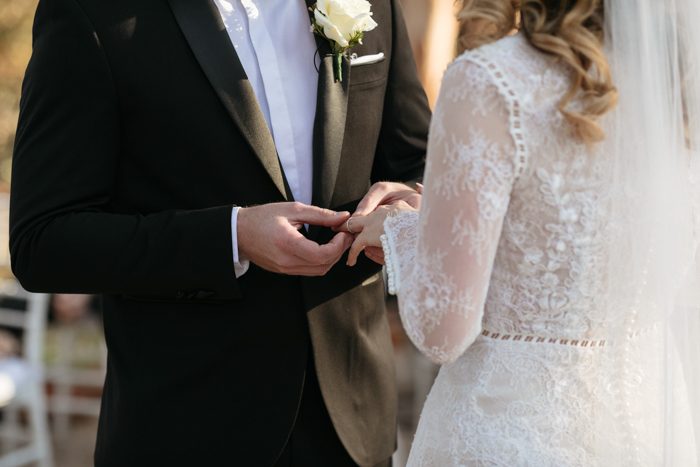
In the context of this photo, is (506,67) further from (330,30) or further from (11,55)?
(11,55)

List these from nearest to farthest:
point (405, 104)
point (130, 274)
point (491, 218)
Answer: point (491, 218), point (130, 274), point (405, 104)

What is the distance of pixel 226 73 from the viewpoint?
2121 mm

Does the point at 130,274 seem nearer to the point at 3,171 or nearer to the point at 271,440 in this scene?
the point at 271,440

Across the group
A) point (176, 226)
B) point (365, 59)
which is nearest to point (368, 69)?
point (365, 59)

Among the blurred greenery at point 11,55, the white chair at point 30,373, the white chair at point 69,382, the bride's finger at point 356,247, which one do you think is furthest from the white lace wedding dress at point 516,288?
the blurred greenery at point 11,55

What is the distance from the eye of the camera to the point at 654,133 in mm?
1708

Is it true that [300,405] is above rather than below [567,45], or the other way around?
below

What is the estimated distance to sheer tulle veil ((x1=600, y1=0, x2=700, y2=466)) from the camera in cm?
168

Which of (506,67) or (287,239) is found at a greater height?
(506,67)

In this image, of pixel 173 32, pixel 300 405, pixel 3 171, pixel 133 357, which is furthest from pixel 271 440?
pixel 3 171

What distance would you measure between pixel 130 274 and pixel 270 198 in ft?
1.14

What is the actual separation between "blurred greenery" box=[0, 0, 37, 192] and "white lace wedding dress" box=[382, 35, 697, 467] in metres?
6.19

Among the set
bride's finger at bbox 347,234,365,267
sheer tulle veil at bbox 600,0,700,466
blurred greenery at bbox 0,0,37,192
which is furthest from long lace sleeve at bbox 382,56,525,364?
blurred greenery at bbox 0,0,37,192

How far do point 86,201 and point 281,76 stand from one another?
0.53 meters
